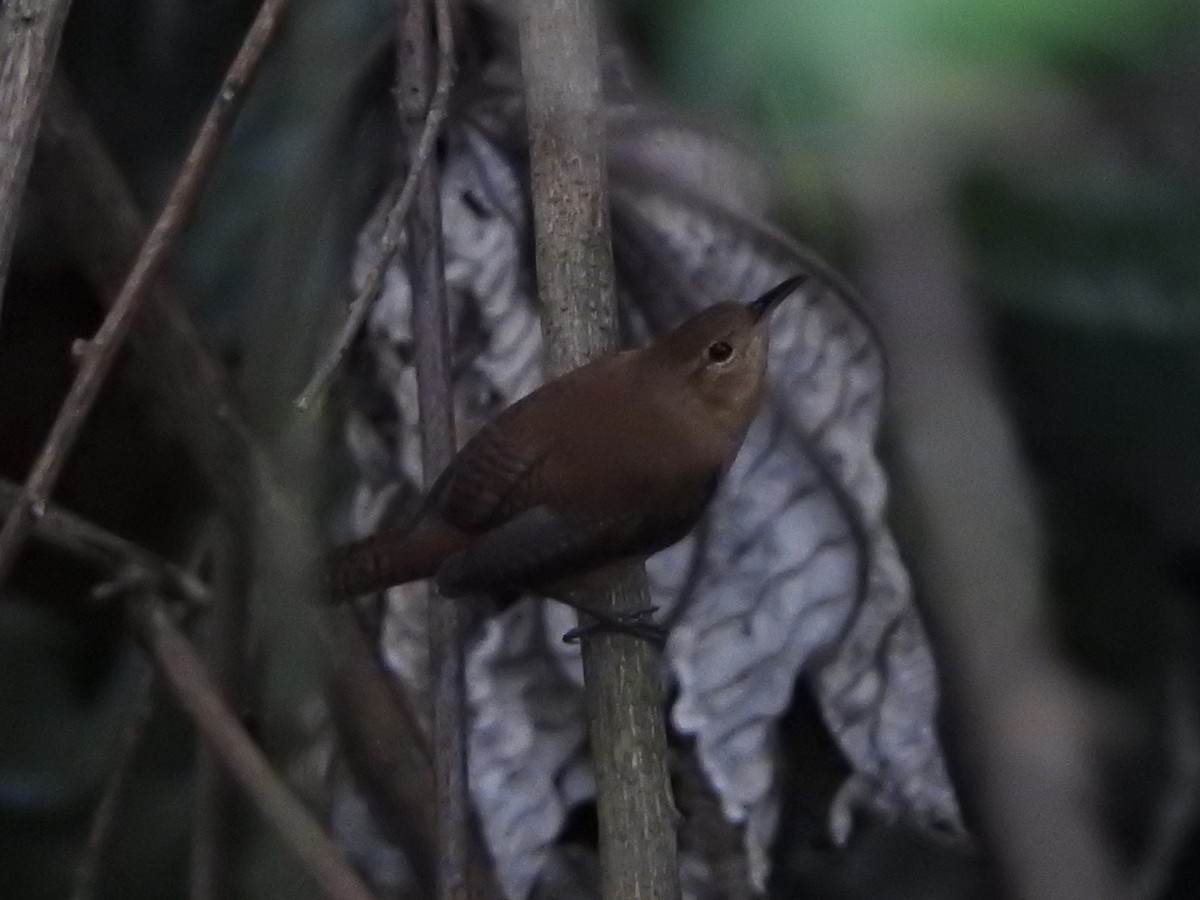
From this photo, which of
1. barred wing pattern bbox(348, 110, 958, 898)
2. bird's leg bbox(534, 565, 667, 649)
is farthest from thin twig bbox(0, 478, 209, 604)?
bird's leg bbox(534, 565, 667, 649)

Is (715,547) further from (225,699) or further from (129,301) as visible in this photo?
(129,301)

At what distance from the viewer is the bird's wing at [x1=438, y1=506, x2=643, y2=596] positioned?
1697 mm

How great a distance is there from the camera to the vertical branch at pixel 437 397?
4.86 feet

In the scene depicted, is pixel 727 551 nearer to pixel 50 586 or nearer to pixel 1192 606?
pixel 1192 606

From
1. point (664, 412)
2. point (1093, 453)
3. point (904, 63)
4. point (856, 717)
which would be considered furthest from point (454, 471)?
point (904, 63)

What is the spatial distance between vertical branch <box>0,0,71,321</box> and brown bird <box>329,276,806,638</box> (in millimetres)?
529

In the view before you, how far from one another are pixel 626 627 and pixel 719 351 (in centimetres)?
34

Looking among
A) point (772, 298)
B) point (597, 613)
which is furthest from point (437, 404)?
point (772, 298)

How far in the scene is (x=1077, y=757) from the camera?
1087mm

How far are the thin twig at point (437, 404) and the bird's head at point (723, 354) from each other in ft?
0.88

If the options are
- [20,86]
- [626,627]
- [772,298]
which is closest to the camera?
[20,86]

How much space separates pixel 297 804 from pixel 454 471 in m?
0.46

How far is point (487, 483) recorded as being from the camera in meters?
1.76

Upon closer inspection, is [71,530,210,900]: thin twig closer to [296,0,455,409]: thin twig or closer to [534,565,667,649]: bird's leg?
[534,565,667,649]: bird's leg
